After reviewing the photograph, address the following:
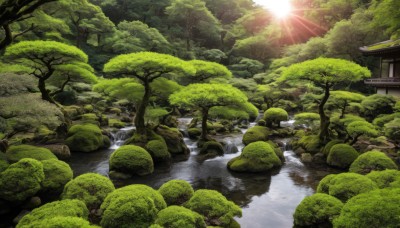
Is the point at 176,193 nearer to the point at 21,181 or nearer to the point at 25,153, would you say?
the point at 21,181

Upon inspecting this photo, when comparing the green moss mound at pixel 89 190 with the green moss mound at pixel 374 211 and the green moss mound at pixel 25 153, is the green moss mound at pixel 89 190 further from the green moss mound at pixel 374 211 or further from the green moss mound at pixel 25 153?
the green moss mound at pixel 374 211

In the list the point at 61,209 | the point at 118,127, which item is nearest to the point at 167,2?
the point at 118,127

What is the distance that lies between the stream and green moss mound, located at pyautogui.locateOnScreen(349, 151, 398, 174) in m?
1.99

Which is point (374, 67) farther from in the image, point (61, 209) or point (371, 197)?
point (61, 209)

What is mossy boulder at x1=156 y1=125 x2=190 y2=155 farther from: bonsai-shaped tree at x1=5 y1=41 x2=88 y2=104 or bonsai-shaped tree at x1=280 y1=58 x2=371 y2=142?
bonsai-shaped tree at x1=280 y1=58 x2=371 y2=142

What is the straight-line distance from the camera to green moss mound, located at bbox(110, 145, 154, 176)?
14648 millimetres

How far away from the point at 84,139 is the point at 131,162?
6.33 meters

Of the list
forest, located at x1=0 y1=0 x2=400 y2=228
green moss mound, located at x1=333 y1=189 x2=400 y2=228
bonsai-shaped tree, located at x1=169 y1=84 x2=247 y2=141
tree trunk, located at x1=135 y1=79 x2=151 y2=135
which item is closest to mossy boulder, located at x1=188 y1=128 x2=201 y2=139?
forest, located at x1=0 y1=0 x2=400 y2=228

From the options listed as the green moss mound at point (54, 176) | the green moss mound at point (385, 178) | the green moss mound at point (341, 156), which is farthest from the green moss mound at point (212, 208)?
the green moss mound at point (341, 156)

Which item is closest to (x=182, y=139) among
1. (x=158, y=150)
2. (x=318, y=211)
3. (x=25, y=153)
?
(x=158, y=150)

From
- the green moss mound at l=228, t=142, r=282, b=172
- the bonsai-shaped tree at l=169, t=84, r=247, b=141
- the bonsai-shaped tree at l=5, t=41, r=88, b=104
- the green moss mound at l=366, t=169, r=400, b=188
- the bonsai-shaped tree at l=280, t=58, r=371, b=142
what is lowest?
the green moss mound at l=228, t=142, r=282, b=172

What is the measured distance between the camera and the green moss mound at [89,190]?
947 centimetres

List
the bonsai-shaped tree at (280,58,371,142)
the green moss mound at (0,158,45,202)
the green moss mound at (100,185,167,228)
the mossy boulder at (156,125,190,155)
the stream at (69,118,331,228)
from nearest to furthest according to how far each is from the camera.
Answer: the green moss mound at (100,185,167,228) → the green moss mound at (0,158,45,202) → the stream at (69,118,331,228) → the bonsai-shaped tree at (280,58,371,142) → the mossy boulder at (156,125,190,155)

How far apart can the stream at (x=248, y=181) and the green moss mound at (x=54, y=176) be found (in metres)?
2.91
